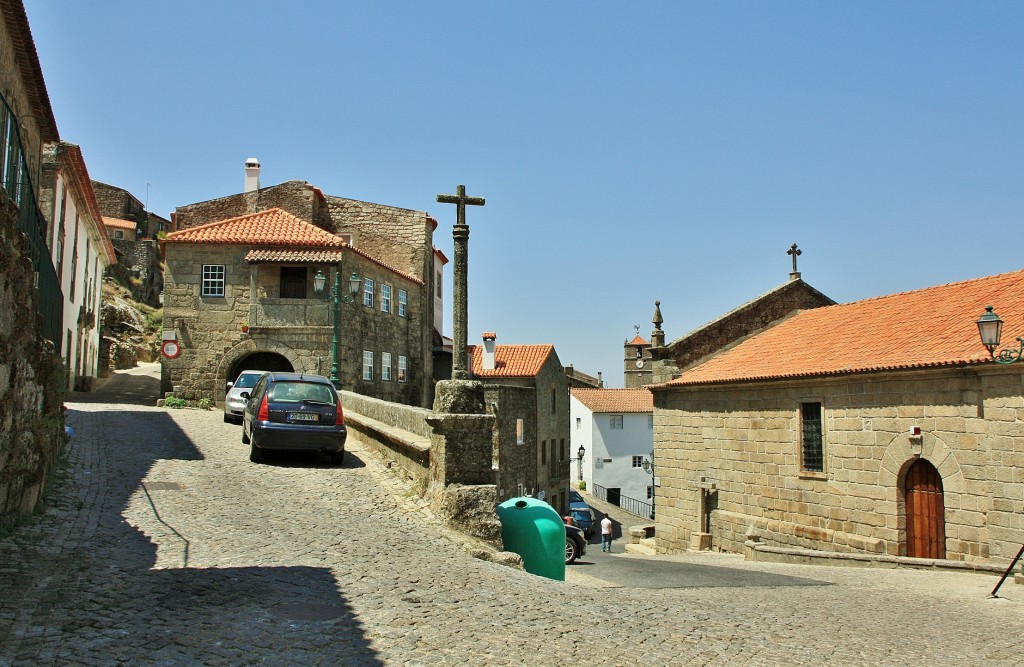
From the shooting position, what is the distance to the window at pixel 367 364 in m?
29.5

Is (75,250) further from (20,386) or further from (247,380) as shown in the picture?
(20,386)

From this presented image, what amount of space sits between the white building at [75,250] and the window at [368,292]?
9385mm

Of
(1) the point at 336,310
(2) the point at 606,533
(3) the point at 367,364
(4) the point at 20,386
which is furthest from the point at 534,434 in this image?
(4) the point at 20,386

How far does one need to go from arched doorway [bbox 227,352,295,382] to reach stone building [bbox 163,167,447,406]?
0.16 ft

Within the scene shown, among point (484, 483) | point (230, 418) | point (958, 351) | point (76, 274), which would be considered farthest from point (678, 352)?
point (76, 274)

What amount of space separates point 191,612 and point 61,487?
540 centimetres

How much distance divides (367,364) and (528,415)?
31.4ft

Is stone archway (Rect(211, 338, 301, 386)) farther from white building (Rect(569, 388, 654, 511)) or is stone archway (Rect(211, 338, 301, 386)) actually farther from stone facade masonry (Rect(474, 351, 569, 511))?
white building (Rect(569, 388, 654, 511))

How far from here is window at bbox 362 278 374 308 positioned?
29594mm

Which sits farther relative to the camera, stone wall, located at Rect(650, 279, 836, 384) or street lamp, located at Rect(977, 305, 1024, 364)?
stone wall, located at Rect(650, 279, 836, 384)

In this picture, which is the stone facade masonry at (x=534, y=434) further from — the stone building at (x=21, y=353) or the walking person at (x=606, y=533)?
the stone building at (x=21, y=353)

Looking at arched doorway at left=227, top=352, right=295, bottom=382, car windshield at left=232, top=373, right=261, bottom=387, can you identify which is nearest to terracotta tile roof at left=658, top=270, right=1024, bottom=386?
car windshield at left=232, top=373, right=261, bottom=387

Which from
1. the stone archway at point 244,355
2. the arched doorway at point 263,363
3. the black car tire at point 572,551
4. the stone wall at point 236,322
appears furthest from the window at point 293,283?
the black car tire at point 572,551

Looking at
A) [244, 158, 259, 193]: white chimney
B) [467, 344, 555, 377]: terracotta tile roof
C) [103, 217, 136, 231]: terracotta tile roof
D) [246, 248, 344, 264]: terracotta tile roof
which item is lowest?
[467, 344, 555, 377]: terracotta tile roof
